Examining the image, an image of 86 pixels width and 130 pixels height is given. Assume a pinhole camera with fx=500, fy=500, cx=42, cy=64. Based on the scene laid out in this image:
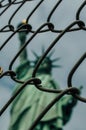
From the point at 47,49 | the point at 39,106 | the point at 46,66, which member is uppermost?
the point at 47,49

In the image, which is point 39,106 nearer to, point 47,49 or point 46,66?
point 46,66

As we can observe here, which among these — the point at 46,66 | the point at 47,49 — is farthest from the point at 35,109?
the point at 47,49

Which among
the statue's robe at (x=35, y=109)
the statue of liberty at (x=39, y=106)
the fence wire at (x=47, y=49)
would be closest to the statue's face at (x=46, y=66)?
the statue of liberty at (x=39, y=106)

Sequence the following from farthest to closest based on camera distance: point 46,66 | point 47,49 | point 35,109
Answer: point 46,66 < point 35,109 < point 47,49

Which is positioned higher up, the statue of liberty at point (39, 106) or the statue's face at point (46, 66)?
the statue's face at point (46, 66)

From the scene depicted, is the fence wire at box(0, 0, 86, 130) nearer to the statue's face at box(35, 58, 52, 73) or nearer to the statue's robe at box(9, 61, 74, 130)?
the statue's robe at box(9, 61, 74, 130)

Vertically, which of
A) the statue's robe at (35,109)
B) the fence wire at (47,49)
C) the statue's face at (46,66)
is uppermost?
the fence wire at (47,49)

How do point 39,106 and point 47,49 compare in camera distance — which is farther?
point 39,106

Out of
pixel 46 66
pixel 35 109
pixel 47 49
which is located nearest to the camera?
pixel 47 49

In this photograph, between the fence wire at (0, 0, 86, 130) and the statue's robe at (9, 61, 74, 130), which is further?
the statue's robe at (9, 61, 74, 130)

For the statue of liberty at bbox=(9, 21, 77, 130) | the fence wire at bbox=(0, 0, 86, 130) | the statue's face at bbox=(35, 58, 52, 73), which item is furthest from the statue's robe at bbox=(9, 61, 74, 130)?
the fence wire at bbox=(0, 0, 86, 130)

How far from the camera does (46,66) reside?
11898mm

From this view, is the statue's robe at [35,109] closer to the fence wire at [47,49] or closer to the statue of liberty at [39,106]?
the statue of liberty at [39,106]

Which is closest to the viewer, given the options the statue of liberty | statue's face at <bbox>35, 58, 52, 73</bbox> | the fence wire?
the fence wire
